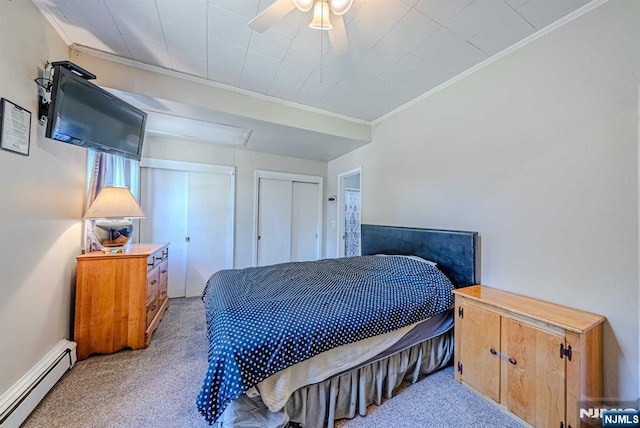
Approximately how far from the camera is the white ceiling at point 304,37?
1651 mm

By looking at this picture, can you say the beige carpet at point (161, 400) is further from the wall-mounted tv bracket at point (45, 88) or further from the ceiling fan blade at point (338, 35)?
the ceiling fan blade at point (338, 35)

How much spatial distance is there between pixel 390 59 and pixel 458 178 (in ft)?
4.22

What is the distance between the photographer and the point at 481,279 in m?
2.21

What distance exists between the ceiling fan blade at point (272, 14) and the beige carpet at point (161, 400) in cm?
238

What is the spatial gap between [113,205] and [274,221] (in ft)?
8.20

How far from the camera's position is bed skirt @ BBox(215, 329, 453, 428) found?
4.23 ft

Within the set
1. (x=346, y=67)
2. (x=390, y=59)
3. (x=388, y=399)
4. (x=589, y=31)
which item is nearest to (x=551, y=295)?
(x=388, y=399)

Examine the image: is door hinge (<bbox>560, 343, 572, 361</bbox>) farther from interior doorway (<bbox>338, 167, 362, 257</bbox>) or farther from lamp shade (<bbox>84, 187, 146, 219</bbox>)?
lamp shade (<bbox>84, 187, 146, 219</bbox>)

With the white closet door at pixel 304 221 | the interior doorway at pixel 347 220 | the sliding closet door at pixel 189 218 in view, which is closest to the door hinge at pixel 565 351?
the interior doorway at pixel 347 220

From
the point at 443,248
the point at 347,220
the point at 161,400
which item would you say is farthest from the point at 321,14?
the point at 347,220

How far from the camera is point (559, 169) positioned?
1739mm

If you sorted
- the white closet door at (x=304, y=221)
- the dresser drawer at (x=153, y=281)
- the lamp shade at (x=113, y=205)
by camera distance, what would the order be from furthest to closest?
the white closet door at (x=304, y=221) < the dresser drawer at (x=153, y=281) < the lamp shade at (x=113, y=205)

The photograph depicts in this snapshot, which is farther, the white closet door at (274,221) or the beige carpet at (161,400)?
the white closet door at (274,221)

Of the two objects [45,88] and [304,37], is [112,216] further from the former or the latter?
[304,37]
